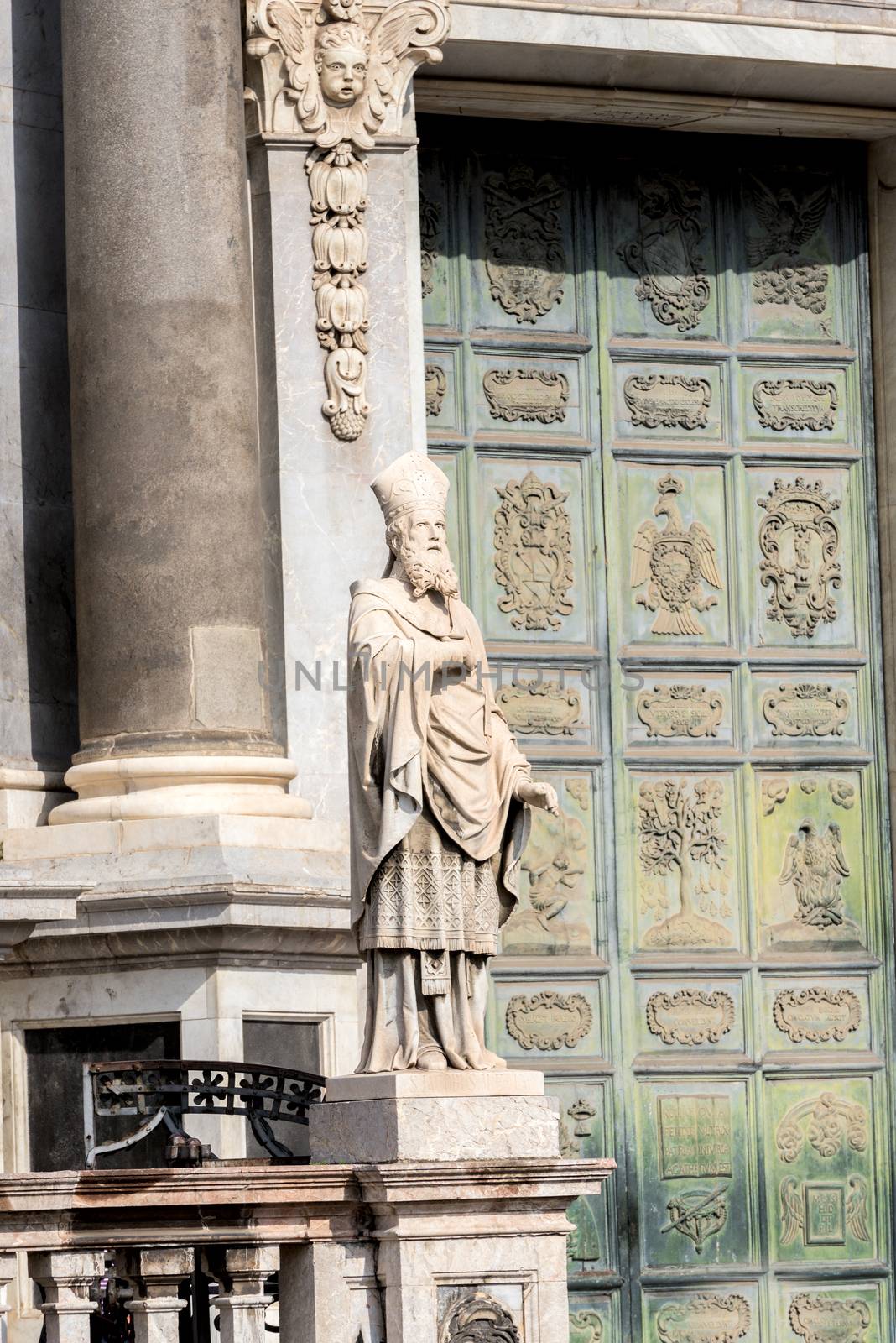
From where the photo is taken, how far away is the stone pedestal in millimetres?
9156

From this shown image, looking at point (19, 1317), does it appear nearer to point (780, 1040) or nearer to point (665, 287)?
point (780, 1040)

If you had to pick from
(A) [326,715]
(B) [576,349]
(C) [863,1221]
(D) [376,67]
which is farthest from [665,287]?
(C) [863,1221]

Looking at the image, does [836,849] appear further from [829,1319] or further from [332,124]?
[332,124]

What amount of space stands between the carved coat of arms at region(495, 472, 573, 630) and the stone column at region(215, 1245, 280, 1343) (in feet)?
20.2

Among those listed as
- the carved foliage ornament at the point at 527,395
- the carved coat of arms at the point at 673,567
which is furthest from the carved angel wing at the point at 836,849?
the carved foliage ornament at the point at 527,395

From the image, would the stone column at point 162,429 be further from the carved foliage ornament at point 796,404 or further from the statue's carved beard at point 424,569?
the carved foliage ornament at point 796,404

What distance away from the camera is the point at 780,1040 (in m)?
14.9

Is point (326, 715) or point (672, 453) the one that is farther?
point (672, 453)

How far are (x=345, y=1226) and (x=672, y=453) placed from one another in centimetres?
676

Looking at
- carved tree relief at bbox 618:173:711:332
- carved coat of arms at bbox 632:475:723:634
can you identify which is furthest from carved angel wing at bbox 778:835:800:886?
carved tree relief at bbox 618:173:711:332

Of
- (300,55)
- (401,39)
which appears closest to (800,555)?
(401,39)

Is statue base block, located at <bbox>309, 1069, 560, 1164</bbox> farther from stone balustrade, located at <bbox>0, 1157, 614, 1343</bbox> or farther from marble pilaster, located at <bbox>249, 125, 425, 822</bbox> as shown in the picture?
marble pilaster, located at <bbox>249, 125, 425, 822</bbox>

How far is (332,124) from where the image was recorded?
13320mm

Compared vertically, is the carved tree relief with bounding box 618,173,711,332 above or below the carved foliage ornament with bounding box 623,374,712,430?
above
